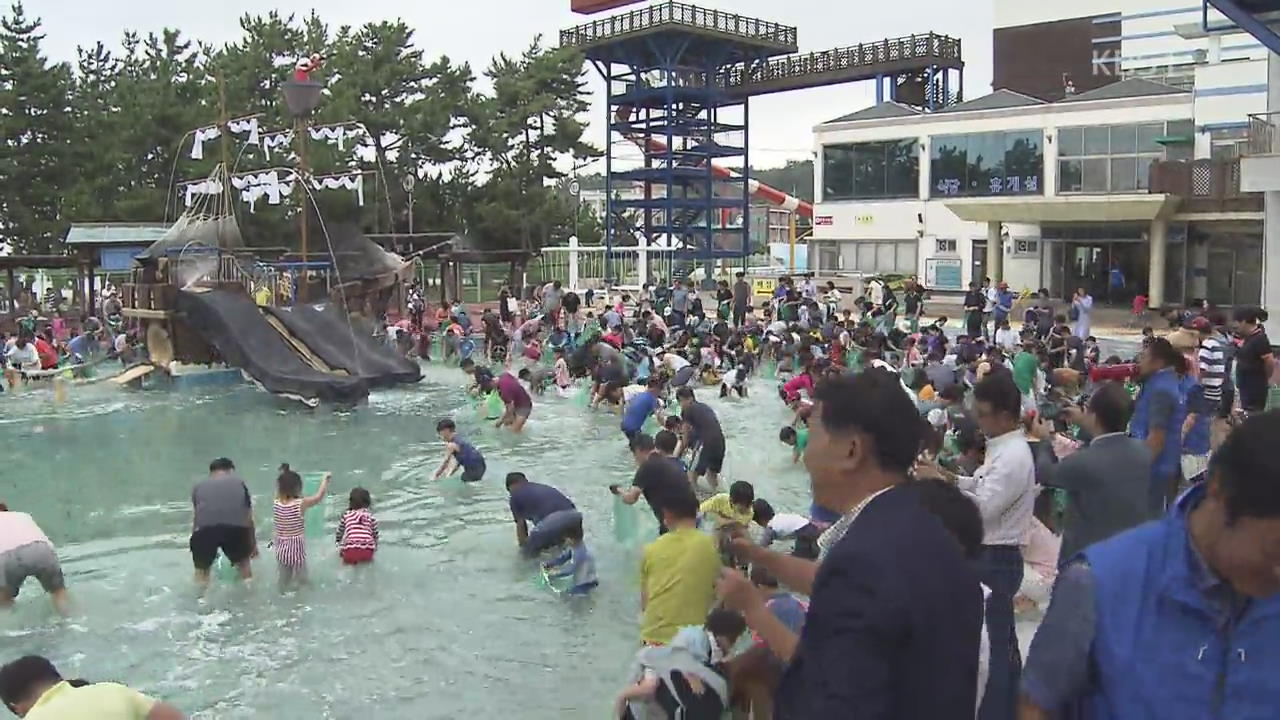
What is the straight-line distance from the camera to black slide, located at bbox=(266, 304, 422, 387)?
20.9 m

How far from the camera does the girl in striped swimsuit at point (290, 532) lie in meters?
9.45

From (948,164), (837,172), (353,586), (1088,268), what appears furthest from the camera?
(837,172)

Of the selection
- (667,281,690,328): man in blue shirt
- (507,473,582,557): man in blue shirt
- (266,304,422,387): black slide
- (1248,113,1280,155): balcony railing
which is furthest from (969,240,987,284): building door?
(507,473,582,557): man in blue shirt

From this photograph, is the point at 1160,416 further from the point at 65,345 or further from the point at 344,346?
the point at 65,345

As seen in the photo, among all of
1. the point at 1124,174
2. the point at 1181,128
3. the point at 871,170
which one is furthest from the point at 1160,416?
the point at 871,170

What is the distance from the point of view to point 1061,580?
2508 mm

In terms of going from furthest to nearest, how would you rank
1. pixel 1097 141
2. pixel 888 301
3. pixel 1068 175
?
1. pixel 1068 175
2. pixel 1097 141
3. pixel 888 301

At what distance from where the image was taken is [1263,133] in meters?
20.2

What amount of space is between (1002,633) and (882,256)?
37271 mm

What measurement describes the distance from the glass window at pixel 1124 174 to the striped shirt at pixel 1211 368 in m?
24.2

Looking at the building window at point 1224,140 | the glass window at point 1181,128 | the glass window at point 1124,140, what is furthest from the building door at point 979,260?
the building window at point 1224,140

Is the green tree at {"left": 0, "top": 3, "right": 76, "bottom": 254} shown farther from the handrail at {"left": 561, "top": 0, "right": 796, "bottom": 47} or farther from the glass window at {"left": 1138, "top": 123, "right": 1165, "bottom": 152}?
the glass window at {"left": 1138, "top": 123, "right": 1165, "bottom": 152}

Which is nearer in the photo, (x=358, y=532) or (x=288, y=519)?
(x=288, y=519)

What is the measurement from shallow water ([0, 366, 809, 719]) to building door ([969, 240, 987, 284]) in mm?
21181
